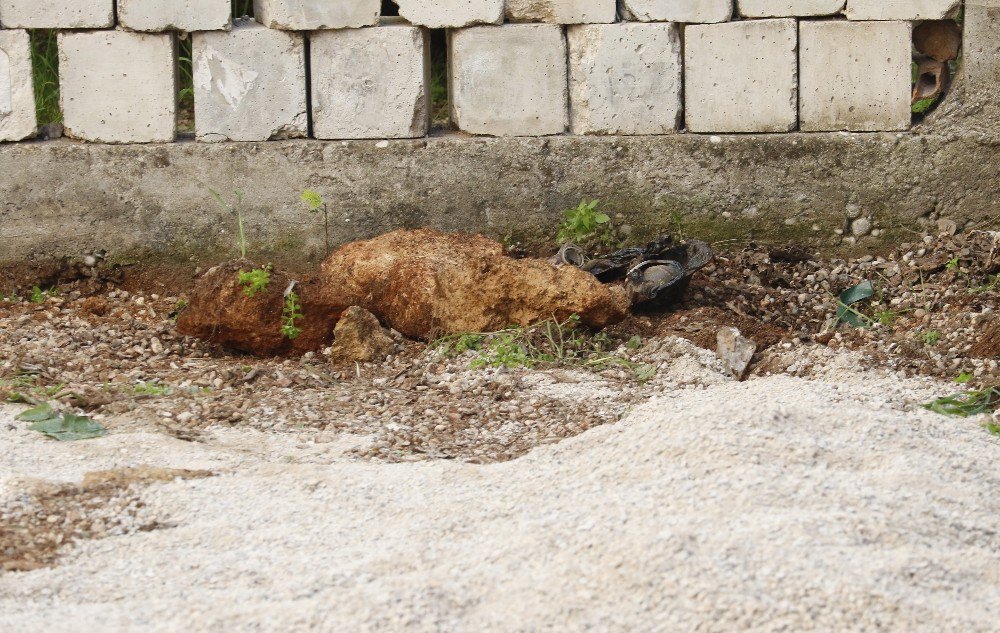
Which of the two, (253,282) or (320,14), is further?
(320,14)

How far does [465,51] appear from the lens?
5.49 metres

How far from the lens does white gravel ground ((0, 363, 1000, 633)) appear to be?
255 cm

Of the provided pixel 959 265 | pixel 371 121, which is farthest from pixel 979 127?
pixel 371 121

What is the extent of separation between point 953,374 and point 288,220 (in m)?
2.90

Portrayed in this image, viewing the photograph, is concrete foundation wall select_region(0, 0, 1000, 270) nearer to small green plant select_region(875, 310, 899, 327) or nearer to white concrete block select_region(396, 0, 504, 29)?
white concrete block select_region(396, 0, 504, 29)

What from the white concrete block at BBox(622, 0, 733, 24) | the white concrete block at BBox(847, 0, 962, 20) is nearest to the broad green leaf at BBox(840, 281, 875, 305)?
the white concrete block at BBox(847, 0, 962, 20)

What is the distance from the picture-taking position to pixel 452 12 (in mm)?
5414

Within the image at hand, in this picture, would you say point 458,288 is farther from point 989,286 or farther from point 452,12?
point 989,286

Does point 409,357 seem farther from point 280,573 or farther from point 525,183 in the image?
point 280,573

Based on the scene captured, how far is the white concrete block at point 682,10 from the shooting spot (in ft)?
17.8

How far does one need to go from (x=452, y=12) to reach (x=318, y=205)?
1.03 metres

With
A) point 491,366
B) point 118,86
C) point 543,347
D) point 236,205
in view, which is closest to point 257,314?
point 236,205

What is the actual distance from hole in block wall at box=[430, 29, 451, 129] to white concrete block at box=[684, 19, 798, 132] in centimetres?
117

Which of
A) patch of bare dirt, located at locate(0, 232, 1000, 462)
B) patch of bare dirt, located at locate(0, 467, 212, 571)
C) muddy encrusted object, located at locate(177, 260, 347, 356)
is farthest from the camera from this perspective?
muddy encrusted object, located at locate(177, 260, 347, 356)
